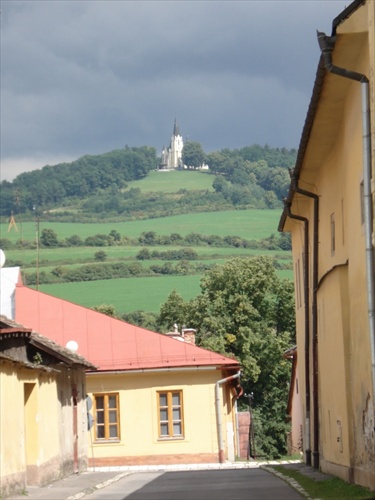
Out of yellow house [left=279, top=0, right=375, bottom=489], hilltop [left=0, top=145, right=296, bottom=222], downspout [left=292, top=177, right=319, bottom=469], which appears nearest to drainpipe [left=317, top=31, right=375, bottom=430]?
yellow house [left=279, top=0, right=375, bottom=489]

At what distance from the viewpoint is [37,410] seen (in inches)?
944

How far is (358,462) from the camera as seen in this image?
18.6m

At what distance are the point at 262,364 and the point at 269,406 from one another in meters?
2.39

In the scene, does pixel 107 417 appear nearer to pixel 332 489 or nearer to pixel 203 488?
pixel 203 488

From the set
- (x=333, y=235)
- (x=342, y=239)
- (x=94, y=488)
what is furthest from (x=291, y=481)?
(x=333, y=235)

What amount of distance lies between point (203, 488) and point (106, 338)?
19814 mm

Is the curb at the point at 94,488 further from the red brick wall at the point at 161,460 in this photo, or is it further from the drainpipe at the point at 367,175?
the red brick wall at the point at 161,460

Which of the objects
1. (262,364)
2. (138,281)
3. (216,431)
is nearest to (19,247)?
(138,281)

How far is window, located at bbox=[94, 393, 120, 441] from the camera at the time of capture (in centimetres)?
3959

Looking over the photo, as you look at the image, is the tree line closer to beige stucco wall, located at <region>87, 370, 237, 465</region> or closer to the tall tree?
the tall tree

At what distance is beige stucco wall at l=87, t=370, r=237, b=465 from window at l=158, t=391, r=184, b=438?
7.4 inches

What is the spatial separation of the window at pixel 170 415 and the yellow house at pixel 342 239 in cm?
1199

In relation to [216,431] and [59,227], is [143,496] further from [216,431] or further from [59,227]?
[59,227]

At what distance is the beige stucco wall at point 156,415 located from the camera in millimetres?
39438
